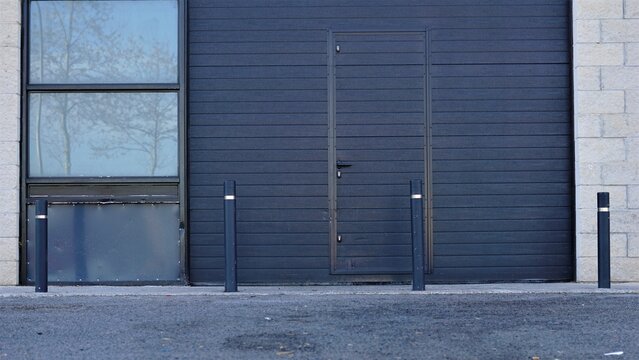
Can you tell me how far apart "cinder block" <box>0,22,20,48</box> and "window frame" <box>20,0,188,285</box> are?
0.09 metres

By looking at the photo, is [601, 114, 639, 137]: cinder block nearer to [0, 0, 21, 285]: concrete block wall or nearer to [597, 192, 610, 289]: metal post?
[597, 192, 610, 289]: metal post

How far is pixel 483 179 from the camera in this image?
11.0m

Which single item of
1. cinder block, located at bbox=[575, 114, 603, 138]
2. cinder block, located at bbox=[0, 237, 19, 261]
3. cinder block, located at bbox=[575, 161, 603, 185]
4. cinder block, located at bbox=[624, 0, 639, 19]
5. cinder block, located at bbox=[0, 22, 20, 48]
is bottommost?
cinder block, located at bbox=[0, 237, 19, 261]

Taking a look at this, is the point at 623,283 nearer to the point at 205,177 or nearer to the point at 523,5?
the point at 523,5

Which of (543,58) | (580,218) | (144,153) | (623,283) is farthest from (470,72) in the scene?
(144,153)

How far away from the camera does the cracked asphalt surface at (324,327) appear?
6.00m

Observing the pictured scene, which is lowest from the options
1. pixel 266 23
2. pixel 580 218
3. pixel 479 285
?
pixel 479 285

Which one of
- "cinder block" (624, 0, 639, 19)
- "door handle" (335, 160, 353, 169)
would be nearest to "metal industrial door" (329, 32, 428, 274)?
"door handle" (335, 160, 353, 169)

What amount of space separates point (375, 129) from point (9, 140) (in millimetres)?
3634

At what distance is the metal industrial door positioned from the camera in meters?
10.9

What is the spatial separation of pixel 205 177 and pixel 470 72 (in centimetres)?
288

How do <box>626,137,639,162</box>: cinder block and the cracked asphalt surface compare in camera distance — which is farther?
<box>626,137,639,162</box>: cinder block

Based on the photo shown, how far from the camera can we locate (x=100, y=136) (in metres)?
10.9

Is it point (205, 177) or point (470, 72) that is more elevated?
point (470, 72)
